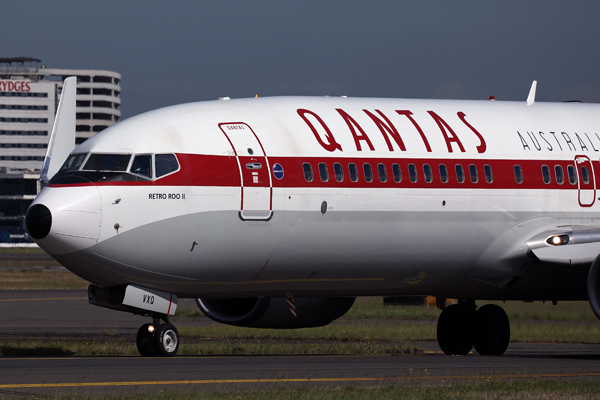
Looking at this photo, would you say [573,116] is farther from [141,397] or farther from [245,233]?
[141,397]

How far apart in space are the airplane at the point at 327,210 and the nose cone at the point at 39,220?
0.04m

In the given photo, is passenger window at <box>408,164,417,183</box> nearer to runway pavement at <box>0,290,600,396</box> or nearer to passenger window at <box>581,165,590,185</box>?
runway pavement at <box>0,290,600,396</box>

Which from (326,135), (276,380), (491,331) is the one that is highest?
(326,135)

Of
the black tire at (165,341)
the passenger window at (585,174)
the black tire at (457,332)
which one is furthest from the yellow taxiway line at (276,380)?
the passenger window at (585,174)

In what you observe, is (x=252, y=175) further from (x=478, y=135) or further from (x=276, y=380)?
(x=478, y=135)

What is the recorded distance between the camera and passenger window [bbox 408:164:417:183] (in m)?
22.3

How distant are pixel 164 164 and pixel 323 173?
11.4 ft

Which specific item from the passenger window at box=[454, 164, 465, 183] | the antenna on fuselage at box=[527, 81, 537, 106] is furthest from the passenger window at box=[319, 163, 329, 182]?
the antenna on fuselage at box=[527, 81, 537, 106]

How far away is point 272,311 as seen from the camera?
75.9 feet

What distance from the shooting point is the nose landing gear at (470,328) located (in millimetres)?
25469

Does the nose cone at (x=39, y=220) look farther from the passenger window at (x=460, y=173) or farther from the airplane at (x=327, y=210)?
the passenger window at (x=460, y=173)

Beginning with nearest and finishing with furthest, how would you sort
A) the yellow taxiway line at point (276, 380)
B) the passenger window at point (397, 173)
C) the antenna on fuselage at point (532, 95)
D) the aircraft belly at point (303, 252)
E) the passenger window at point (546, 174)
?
the yellow taxiway line at point (276, 380), the aircraft belly at point (303, 252), the passenger window at point (397, 173), the passenger window at point (546, 174), the antenna on fuselage at point (532, 95)

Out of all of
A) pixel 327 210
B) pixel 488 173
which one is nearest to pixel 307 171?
pixel 327 210

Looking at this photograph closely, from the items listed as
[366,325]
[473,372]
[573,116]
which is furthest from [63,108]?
[473,372]
